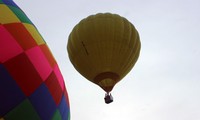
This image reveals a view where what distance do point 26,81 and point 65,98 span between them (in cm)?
198

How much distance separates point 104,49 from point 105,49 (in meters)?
0.04

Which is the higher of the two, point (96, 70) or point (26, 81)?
point (26, 81)

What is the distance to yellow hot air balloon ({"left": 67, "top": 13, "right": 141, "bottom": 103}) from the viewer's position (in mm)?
15172

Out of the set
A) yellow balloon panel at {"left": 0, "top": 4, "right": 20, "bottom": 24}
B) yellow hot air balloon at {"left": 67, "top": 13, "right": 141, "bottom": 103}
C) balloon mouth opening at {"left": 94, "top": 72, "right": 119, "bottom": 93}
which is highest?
yellow balloon panel at {"left": 0, "top": 4, "right": 20, "bottom": 24}

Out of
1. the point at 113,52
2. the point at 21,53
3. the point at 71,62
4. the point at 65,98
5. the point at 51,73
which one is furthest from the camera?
the point at 71,62

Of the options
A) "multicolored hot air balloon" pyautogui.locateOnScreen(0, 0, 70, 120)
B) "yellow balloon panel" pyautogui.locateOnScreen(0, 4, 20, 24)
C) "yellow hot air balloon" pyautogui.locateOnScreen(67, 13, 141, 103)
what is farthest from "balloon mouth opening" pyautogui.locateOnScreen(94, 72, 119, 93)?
"yellow balloon panel" pyautogui.locateOnScreen(0, 4, 20, 24)

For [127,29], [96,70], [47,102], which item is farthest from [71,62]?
[47,102]

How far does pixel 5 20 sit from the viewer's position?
8656mm

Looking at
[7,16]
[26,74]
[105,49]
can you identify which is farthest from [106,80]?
[26,74]

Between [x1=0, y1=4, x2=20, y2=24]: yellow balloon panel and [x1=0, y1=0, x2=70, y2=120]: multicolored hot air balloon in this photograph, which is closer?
[x1=0, y1=0, x2=70, y2=120]: multicolored hot air balloon

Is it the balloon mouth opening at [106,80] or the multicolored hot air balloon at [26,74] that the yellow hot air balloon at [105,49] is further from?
the multicolored hot air balloon at [26,74]

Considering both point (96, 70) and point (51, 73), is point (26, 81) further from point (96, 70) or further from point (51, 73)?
point (96, 70)

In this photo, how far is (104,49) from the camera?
596 inches

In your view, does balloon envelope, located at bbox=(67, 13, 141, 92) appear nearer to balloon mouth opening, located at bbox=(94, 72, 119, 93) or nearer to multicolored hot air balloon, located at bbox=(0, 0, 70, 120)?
balloon mouth opening, located at bbox=(94, 72, 119, 93)
